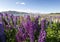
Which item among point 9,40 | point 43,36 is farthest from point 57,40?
point 43,36

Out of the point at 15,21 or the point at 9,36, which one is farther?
the point at 15,21

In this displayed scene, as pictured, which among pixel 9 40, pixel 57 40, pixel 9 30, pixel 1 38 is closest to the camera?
pixel 1 38

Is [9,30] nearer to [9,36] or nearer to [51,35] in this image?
[9,36]

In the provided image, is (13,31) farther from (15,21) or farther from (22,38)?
(22,38)

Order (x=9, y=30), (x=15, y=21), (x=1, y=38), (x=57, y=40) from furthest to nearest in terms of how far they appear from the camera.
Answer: (x=57, y=40), (x=15, y=21), (x=9, y=30), (x=1, y=38)

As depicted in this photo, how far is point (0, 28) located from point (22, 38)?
14.7 inches

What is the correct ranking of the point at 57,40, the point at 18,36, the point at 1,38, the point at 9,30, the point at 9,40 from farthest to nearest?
the point at 57,40
the point at 9,30
the point at 9,40
the point at 18,36
the point at 1,38

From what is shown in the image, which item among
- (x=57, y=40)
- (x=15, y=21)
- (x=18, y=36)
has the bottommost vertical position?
(x=57, y=40)

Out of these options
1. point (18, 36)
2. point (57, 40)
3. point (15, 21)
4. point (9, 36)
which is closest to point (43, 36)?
point (18, 36)

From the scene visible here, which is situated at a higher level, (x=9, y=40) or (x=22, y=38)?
(x=22, y=38)

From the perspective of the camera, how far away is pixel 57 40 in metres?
4.17

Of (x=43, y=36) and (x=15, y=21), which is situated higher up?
(x=43, y=36)

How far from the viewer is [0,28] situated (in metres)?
1.33

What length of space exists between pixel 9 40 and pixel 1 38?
1.79 metres
